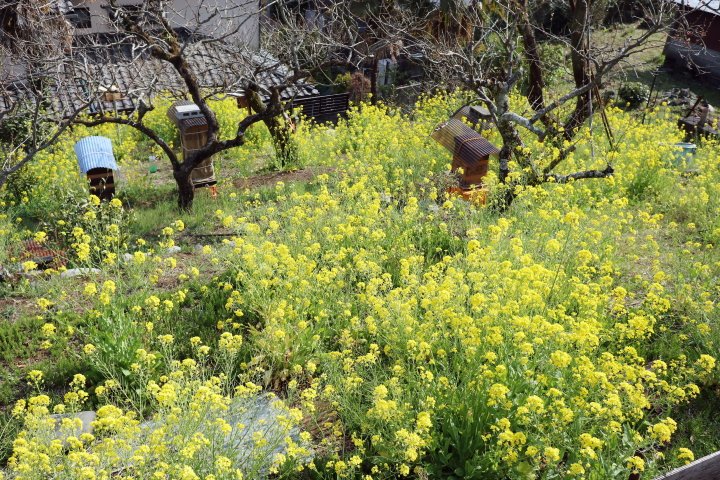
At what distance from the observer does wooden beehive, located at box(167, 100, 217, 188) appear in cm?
894

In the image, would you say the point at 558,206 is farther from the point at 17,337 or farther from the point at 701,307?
the point at 17,337

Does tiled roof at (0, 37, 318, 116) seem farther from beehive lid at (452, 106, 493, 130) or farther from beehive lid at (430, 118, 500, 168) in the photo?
beehive lid at (452, 106, 493, 130)

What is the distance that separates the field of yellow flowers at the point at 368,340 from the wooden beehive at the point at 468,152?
1.13 feet

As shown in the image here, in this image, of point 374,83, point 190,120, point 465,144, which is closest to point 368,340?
point 465,144

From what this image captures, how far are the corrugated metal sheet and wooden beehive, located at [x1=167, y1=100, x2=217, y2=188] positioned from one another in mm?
1114

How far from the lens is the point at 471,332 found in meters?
4.28

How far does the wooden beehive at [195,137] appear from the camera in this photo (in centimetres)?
894

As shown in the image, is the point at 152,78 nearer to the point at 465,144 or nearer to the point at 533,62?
the point at 465,144

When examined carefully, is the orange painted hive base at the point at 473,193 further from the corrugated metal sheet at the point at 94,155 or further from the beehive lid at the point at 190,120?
the corrugated metal sheet at the point at 94,155

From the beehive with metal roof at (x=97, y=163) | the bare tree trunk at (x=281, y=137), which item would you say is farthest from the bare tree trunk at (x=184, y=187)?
the bare tree trunk at (x=281, y=137)

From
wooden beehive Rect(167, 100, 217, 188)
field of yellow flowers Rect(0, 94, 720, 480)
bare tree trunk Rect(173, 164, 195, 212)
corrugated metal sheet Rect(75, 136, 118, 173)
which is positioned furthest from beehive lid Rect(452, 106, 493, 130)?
corrugated metal sheet Rect(75, 136, 118, 173)

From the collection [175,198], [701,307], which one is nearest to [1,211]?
[175,198]

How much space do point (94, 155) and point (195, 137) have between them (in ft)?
4.95

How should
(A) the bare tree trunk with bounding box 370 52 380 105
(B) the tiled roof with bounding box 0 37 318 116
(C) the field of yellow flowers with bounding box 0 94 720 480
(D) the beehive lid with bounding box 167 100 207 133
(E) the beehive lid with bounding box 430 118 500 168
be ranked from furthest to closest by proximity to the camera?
(A) the bare tree trunk with bounding box 370 52 380 105
(D) the beehive lid with bounding box 167 100 207 133
(E) the beehive lid with bounding box 430 118 500 168
(B) the tiled roof with bounding box 0 37 318 116
(C) the field of yellow flowers with bounding box 0 94 720 480
